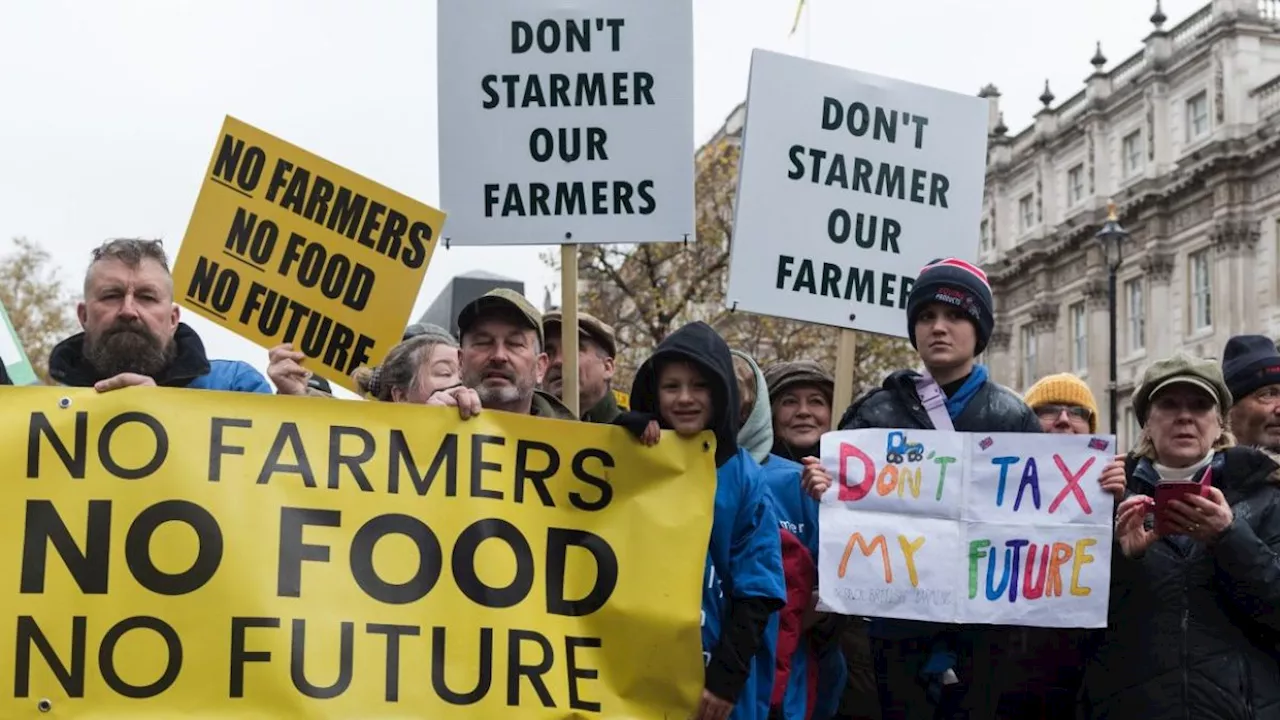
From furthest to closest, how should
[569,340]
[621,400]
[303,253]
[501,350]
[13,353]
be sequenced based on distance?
[621,400] → [13,353] → [303,253] → [569,340] → [501,350]

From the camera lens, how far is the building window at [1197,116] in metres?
45.4

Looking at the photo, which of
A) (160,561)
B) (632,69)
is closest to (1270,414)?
(632,69)

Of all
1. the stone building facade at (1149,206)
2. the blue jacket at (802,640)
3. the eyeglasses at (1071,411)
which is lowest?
the blue jacket at (802,640)

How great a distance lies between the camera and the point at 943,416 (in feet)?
16.9

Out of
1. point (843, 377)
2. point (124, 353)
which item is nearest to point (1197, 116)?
point (843, 377)

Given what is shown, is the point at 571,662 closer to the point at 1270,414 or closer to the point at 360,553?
the point at 360,553

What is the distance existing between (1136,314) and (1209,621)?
45.0 meters

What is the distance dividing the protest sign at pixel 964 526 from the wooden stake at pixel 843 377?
543 millimetres

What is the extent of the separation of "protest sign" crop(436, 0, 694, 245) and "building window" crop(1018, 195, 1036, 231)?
5264 cm

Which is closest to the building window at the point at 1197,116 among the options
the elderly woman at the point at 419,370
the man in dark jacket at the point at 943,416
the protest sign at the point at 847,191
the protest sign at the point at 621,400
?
the protest sign at the point at 621,400

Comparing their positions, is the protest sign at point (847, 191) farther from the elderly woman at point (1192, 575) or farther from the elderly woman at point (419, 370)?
the elderly woman at point (1192, 575)

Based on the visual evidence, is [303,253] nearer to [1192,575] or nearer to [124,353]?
[124,353]

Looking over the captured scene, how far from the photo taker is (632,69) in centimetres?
577

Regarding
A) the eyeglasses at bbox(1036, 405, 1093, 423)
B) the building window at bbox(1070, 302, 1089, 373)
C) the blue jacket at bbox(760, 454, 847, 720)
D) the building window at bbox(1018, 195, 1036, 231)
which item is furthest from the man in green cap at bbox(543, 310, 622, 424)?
the building window at bbox(1018, 195, 1036, 231)
